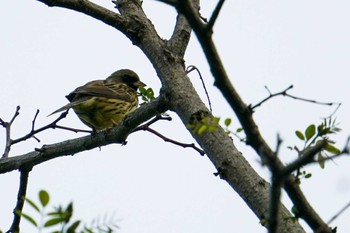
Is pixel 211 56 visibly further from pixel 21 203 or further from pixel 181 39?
pixel 21 203

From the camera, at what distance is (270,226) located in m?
2.13

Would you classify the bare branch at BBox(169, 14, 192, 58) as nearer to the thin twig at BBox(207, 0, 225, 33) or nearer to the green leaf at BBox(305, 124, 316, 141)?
the green leaf at BBox(305, 124, 316, 141)

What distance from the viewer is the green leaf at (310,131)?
3359 mm

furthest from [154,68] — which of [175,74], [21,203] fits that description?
[21,203]

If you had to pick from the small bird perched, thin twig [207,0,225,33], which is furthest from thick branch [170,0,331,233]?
the small bird perched

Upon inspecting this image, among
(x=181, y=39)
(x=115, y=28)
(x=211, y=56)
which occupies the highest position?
(x=115, y=28)

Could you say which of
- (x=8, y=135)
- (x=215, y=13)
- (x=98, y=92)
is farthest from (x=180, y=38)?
(x=98, y=92)

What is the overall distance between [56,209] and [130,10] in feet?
10.6

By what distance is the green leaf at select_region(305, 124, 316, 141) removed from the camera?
3.36 meters

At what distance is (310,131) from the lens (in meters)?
3.37

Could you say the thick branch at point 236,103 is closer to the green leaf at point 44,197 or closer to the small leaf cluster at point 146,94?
the green leaf at point 44,197

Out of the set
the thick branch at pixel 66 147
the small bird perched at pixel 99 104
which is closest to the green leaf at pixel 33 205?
the thick branch at pixel 66 147

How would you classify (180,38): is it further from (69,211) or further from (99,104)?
(99,104)

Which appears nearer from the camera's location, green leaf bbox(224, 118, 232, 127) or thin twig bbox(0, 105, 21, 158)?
green leaf bbox(224, 118, 232, 127)
